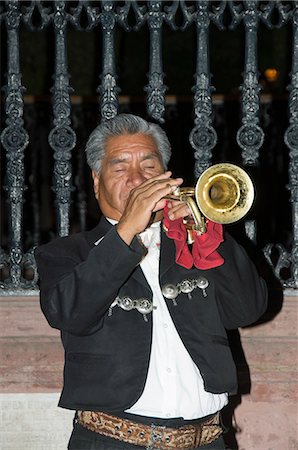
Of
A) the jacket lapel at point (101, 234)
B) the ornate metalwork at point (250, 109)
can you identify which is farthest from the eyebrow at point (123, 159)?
the ornate metalwork at point (250, 109)

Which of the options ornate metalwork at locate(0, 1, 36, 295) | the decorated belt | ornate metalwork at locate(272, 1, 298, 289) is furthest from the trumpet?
ornate metalwork at locate(0, 1, 36, 295)

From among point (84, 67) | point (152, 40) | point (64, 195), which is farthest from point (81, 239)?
point (84, 67)

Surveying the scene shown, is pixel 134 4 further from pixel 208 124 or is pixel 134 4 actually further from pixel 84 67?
pixel 84 67

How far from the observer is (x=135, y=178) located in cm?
345

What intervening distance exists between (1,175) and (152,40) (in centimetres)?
127

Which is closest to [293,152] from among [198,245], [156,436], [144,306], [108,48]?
[108,48]

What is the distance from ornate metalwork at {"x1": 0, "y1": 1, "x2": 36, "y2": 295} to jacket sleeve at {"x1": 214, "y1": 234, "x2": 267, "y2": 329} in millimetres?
1438

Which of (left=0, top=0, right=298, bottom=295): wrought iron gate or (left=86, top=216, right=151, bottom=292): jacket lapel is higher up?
(left=0, top=0, right=298, bottom=295): wrought iron gate

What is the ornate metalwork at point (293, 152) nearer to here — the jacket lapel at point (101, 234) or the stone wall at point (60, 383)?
the stone wall at point (60, 383)

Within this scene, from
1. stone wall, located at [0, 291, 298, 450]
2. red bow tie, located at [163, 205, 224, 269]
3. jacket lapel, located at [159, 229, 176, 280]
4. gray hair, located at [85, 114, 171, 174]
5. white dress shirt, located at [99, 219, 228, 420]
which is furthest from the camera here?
stone wall, located at [0, 291, 298, 450]

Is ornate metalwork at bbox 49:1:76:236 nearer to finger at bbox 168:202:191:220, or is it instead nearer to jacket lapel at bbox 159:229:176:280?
jacket lapel at bbox 159:229:176:280

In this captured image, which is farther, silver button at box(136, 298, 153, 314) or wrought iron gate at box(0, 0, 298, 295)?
wrought iron gate at box(0, 0, 298, 295)

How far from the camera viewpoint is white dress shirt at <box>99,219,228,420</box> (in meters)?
3.22

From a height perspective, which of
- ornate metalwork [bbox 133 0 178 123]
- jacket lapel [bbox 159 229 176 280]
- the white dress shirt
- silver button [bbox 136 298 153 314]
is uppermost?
ornate metalwork [bbox 133 0 178 123]
